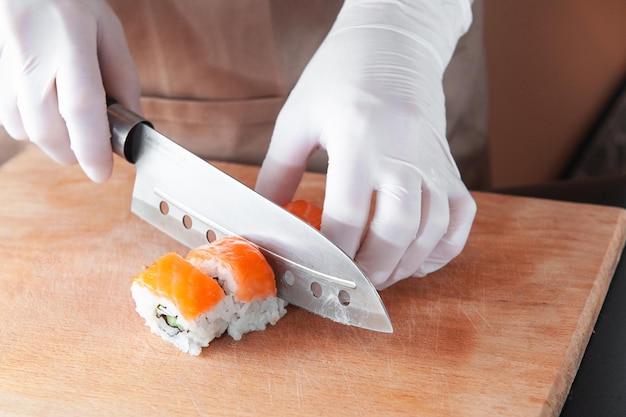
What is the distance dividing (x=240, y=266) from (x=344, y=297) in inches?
6.7

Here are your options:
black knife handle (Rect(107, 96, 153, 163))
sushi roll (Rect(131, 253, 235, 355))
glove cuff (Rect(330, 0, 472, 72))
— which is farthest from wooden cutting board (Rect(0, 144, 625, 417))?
glove cuff (Rect(330, 0, 472, 72))

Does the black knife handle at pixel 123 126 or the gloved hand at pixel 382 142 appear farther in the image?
the black knife handle at pixel 123 126

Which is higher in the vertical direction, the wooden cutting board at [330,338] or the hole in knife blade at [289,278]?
the hole in knife blade at [289,278]

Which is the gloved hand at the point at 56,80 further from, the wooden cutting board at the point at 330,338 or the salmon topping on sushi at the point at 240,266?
the salmon topping on sushi at the point at 240,266

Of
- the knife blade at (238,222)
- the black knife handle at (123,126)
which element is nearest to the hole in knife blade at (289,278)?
the knife blade at (238,222)

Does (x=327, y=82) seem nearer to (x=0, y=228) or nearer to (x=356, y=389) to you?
(x=356, y=389)

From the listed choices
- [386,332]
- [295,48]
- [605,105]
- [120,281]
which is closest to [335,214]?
[386,332]

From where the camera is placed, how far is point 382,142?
124 cm

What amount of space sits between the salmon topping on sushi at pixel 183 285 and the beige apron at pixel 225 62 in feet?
2.17

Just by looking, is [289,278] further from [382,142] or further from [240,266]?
[382,142]

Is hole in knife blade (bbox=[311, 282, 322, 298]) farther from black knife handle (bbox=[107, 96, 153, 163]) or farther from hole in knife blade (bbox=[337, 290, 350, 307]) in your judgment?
black knife handle (bbox=[107, 96, 153, 163])

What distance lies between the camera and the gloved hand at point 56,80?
52.4 inches

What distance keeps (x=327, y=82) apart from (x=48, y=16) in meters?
0.53

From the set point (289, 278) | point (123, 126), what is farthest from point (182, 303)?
point (123, 126)
